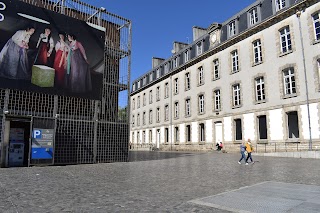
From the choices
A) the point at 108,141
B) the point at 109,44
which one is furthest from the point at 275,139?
the point at 109,44

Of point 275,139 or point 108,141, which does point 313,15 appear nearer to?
point 275,139

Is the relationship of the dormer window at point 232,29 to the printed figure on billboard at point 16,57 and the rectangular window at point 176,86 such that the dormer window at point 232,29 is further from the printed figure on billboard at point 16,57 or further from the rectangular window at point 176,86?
the printed figure on billboard at point 16,57

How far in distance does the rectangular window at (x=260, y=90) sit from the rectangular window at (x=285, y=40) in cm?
335

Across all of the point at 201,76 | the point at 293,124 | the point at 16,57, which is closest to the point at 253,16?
the point at 201,76

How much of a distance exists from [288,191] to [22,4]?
48.7ft

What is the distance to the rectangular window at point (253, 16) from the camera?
25781mm

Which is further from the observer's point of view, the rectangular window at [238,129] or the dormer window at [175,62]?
the dormer window at [175,62]

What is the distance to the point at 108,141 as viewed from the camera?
55.1 feet

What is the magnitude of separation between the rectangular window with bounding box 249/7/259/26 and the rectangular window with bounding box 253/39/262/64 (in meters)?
1.98

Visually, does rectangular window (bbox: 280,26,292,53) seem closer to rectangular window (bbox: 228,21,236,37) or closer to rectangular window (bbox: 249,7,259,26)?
rectangular window (bbox: 249,7,259,26)

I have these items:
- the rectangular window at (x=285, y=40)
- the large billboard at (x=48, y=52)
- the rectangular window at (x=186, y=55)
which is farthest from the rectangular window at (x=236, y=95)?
the large billboard at (x=48, y=52)

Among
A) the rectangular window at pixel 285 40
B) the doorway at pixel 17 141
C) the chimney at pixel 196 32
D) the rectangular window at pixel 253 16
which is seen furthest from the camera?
the chimney at pixel 196 32

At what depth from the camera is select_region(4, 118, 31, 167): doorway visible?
542 inches

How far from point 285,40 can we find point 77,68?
17704mm
